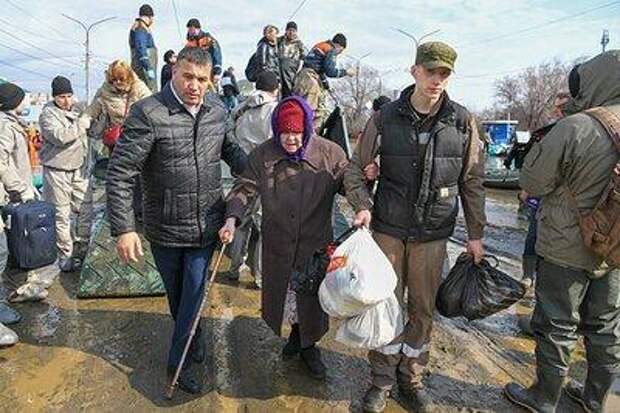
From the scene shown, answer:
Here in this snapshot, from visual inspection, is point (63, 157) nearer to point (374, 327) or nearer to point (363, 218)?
point (363, 218)

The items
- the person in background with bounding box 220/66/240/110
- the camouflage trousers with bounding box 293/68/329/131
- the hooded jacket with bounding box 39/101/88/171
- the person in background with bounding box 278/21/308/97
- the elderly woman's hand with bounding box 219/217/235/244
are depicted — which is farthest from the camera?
the person in background with bounding box 220/66/240/110

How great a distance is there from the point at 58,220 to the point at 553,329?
14.4 ft

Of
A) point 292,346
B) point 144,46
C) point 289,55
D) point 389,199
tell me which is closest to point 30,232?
point 292,346

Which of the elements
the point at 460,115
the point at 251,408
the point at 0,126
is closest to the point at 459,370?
the point at 251,408

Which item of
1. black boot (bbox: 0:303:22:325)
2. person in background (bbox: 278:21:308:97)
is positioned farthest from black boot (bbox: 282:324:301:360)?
person in background (bbox: 278:21:308:97)

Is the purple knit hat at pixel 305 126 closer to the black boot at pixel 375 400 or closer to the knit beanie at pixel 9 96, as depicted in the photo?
the black boot at pixel 375 400

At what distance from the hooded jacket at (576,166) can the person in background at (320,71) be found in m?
3.58

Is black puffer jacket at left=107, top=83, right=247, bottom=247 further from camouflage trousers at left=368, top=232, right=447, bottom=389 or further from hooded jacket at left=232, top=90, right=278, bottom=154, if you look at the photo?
hooded jacket at left=232, top=90, right=278, bottom=154

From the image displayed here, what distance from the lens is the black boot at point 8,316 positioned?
13.2 feet

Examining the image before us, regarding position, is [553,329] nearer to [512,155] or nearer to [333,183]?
[333,183]

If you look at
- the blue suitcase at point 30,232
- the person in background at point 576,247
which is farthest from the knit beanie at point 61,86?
the person in background at point 576,247

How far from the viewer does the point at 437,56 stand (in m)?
2.67

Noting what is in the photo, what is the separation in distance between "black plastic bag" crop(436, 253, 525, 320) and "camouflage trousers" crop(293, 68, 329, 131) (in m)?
3.36

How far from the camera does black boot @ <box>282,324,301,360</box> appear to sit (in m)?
3.62
